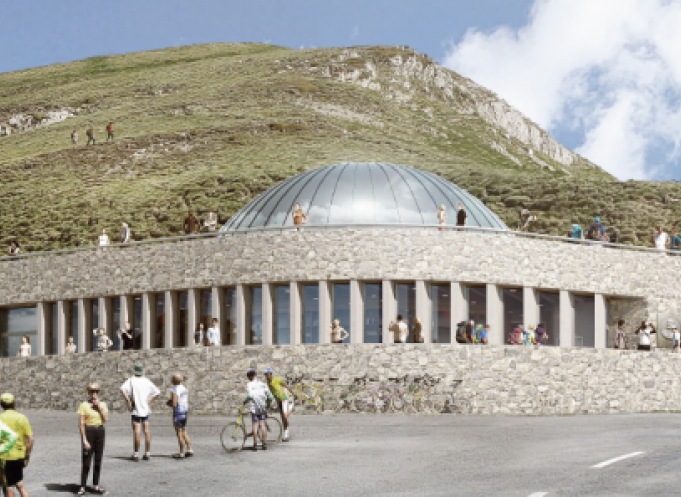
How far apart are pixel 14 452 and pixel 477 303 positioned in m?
24.1

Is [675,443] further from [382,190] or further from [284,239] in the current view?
[382,190]

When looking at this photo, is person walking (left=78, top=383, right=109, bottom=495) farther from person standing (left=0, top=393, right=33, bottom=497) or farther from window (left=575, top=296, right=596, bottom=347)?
window (left=575, top=296, right=596, bottom=347)

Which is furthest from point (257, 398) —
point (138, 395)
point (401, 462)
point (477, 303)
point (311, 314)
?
point (477, 303)

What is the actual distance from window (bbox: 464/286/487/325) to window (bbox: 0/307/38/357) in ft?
56.5

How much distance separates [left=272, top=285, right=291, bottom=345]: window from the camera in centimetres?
3597

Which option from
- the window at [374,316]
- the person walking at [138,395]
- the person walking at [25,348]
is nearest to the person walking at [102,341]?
the person walking at [25,348]

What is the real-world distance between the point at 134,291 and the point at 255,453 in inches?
696

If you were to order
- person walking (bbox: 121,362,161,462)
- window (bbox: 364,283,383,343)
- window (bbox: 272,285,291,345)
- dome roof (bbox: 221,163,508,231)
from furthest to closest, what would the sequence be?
dome roof (bbox: 221,163,508,231) → window (bbox: 272,285,291,345) → window (bbox: 364,283,383,343) → person walking (bbox: 121,362,161,462)

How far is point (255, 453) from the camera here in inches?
883

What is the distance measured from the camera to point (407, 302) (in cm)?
3578

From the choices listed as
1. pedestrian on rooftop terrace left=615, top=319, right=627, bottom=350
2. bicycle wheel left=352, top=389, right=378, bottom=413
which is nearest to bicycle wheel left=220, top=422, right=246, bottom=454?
bicycle wheel left=352, top=389, right=378, bottom=413

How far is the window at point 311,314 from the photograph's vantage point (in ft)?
117

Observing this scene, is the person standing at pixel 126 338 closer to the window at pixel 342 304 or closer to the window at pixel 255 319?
the window at pixel 255 319

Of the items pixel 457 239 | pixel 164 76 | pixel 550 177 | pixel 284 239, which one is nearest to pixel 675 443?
pixel 457 239
